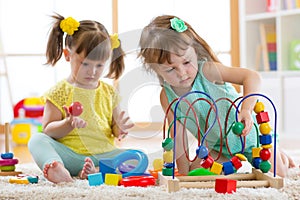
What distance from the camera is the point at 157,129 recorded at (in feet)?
4.89

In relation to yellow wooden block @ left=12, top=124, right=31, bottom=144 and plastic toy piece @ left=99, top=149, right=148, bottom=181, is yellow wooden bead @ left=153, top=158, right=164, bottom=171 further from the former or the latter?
yellow wooden block @ left=12, top=124, right=31, bottom=144

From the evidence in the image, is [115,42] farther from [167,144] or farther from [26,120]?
[26,120]

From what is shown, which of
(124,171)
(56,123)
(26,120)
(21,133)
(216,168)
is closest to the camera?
(216,168)

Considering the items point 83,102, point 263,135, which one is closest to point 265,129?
point 263,135

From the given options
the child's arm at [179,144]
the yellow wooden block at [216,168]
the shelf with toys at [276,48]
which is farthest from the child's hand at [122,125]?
the shelf with toys at [276,48]

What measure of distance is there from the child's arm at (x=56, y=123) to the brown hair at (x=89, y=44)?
0.44ft

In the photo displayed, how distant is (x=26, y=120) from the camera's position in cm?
309

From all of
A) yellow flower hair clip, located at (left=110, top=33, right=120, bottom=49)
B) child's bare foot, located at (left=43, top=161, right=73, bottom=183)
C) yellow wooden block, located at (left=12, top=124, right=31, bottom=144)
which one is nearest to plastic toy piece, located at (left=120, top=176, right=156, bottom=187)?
child's bare foot, located at (left=43, top=161, right=73, bottom=183)

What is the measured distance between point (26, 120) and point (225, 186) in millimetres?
2098

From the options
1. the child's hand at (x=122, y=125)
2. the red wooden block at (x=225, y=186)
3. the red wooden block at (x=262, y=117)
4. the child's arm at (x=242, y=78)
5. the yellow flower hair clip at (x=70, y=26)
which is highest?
the yellow flower hair clip at (x=70, y=26)

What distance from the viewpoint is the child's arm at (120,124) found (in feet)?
4.97

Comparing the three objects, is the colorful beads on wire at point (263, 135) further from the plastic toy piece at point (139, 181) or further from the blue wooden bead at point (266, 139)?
the plastic toy piece at point (139, 181)

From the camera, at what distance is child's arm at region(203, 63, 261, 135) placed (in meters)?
1.32

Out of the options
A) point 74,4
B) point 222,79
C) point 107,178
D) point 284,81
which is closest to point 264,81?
point 284,81
